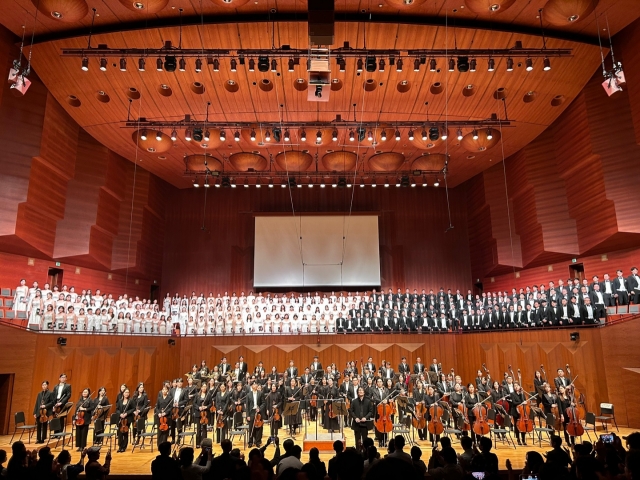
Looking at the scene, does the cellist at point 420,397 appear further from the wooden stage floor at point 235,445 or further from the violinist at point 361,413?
the violinist at point 361,413

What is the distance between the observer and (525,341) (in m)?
11.1

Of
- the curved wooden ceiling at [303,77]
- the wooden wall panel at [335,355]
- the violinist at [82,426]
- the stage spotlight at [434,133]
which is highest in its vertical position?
the curved wooden ceiling at [303,77]

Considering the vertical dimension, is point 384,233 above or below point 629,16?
below

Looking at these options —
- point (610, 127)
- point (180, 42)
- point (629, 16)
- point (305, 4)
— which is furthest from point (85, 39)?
point (610, 127)

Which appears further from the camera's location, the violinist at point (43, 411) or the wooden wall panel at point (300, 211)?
the wooden wall panel at point (300, 211)

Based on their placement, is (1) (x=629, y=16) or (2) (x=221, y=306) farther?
(2) (x=221, y=306)

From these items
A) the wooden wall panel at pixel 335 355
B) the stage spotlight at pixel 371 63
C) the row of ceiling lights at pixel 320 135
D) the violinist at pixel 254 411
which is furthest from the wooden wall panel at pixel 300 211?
the violinist at pixel 254 411

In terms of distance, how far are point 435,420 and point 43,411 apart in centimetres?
644

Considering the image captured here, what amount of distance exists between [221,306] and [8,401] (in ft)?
19.3

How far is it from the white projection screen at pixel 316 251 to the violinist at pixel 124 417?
30.3 ft

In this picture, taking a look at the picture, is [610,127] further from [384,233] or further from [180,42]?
[180,42]

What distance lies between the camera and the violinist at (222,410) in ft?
26.5

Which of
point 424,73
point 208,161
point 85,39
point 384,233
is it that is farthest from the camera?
point 384,233

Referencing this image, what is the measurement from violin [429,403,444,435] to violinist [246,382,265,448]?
2795mm
